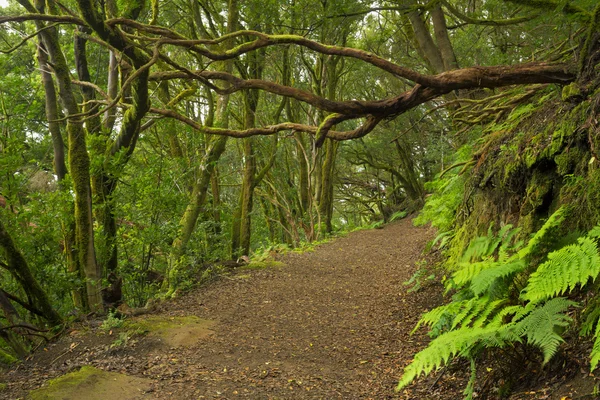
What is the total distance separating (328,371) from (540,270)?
2454mm

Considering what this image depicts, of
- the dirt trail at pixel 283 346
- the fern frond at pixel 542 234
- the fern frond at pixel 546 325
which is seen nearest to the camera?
the fern frond at pixel 546 325

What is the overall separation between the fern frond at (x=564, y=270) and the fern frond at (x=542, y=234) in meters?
0.55

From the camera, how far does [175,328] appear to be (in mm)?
5379

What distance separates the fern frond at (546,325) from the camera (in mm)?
2410

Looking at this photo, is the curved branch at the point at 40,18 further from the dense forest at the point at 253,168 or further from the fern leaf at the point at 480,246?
the fern leaf at the point at 480,246

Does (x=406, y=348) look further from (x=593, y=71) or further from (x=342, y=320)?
(x=593, y=71)

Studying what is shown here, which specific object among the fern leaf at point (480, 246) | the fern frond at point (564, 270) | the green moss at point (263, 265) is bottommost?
the green moss at point (263, 265)

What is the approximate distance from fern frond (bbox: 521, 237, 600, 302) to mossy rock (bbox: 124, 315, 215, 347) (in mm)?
3749

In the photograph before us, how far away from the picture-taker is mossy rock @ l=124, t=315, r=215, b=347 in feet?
16.5

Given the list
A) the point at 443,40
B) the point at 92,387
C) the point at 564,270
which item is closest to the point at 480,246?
the point at 564,270

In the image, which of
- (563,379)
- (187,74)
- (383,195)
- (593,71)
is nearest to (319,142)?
(187,74)

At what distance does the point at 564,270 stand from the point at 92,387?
3718mm

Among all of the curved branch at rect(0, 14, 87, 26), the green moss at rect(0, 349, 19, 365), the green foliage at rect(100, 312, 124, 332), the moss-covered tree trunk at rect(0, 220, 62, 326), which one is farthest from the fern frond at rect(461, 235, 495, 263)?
the moss-covered tree trunk at rect(0, 220, 62, 326)

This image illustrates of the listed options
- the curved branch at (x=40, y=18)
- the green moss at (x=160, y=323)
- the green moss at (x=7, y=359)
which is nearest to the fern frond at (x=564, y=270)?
the green moss at (x=160, y=323)
